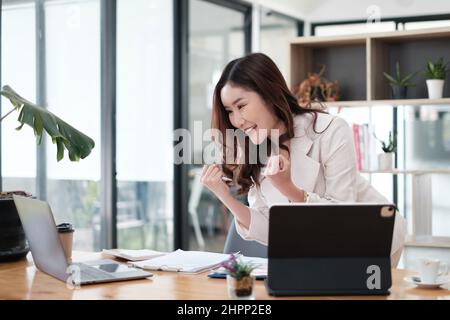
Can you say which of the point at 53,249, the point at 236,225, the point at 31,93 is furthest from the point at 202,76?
the point at 53,249

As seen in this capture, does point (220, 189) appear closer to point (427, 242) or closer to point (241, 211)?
point (241, 211)

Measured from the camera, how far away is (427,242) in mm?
4109

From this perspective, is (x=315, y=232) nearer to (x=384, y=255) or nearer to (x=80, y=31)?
(x=384, y=255)

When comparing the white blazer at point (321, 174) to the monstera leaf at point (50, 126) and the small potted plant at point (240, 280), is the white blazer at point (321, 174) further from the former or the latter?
the monstera leaf at point (50, 126)

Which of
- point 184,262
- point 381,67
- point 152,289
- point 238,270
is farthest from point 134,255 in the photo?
point 381,67

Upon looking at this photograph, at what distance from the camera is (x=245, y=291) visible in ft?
5.48

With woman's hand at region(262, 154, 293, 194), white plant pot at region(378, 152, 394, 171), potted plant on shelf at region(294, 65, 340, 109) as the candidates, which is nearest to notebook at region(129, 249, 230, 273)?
woman's hand at region(262, 154, 293, 194)

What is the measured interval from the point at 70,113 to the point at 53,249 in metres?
2.42

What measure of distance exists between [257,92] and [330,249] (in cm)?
77

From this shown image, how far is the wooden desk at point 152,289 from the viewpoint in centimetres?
175

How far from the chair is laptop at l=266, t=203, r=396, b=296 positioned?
67 centimetres

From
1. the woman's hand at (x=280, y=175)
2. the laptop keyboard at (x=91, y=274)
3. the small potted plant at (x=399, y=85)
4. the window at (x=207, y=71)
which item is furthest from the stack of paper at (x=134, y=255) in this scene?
the window at (x=207, y=71)

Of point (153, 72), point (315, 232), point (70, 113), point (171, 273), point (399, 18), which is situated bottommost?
point (171, 273)

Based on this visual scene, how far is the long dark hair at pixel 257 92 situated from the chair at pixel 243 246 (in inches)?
6.7
